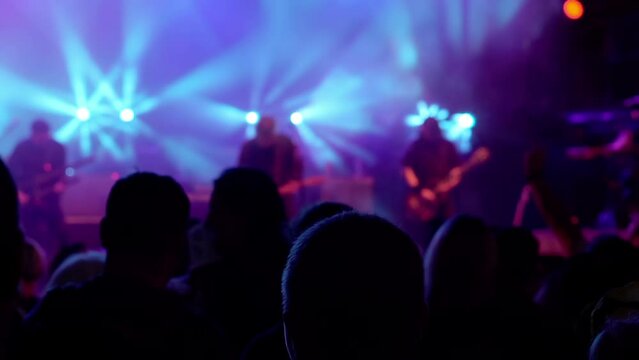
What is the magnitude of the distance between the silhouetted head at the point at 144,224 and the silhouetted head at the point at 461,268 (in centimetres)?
99

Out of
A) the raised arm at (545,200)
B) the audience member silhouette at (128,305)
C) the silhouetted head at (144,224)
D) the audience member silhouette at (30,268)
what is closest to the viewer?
the audience member silhouette at (128,305)

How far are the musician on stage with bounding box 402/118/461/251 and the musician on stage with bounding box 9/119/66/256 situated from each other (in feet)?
13.2

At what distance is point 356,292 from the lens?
115cm

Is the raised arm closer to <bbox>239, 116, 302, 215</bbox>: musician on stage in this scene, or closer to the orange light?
<bbox>239, 116, 302, 215</bbox>: musician on stage

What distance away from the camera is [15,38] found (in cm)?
1219

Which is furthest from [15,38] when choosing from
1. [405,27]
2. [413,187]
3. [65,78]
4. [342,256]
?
[342,256]

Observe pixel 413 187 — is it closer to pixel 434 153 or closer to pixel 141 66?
pixel 434 153

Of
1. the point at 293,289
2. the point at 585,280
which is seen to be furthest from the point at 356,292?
the point at 585,280

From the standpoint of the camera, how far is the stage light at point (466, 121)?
11578 mm

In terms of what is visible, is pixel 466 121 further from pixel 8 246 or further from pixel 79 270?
pixel 8 246

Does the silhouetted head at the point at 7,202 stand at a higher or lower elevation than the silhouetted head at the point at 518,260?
higher

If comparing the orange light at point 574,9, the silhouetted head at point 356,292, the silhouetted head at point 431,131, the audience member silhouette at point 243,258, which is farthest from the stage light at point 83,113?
the silhouetted head at point 356,292

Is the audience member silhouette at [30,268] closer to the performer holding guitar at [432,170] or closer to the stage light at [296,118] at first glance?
the performer holding guitar at [432,170]

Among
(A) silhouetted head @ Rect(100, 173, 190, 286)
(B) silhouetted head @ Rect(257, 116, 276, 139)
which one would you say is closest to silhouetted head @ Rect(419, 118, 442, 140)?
(B) silhouetted head @ Rect(257, 116, 276, 139)
